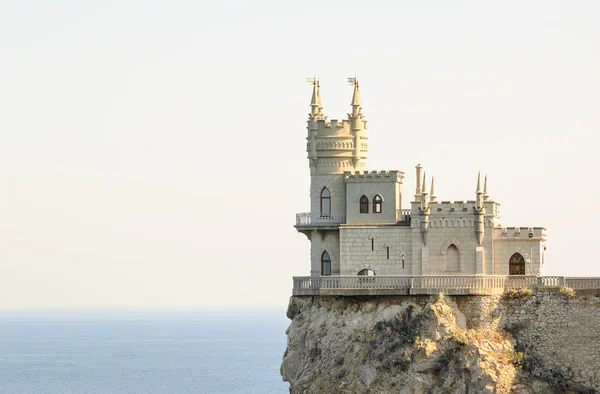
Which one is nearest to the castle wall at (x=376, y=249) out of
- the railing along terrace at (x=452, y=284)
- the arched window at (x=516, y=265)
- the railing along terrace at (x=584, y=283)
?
the railing along terrace at (x=452, y=284)

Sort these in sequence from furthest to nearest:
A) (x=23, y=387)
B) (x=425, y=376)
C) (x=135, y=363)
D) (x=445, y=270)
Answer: (x=135, y=363) → (x=23, y=387) → (x=445, y=270) → (x=425, y=376)

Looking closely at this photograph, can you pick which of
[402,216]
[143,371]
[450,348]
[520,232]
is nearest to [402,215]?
[402,216]

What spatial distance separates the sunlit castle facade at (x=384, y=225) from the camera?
262 ft

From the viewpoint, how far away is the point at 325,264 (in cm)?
8269

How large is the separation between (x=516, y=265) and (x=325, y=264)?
10.7 meters

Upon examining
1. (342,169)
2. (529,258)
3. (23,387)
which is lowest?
(23,387)

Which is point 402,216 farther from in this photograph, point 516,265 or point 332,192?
point 516,265

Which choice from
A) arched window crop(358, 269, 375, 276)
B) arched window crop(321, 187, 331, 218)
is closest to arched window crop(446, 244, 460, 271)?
arched window crop(358, 269, 375, 276)

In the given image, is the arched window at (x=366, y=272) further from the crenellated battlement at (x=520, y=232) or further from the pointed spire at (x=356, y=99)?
the pointed spire at (x=356, y=99)

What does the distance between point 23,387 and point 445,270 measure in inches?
2740

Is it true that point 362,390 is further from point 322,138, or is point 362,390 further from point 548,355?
point 322,138

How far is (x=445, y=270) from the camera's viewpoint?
80188 millimetres

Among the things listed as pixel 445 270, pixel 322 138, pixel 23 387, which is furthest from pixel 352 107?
pixel 23 387

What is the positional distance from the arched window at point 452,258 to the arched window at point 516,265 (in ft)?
9.21
